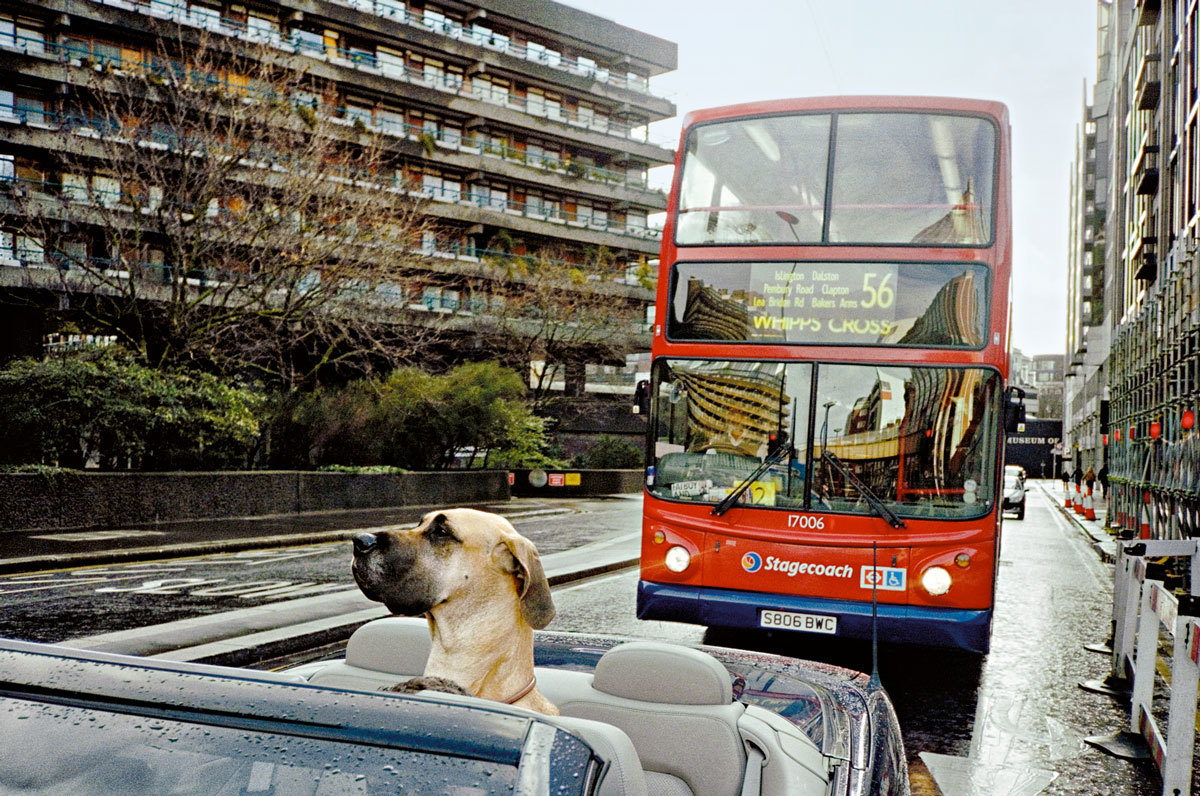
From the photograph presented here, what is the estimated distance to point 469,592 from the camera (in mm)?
2883

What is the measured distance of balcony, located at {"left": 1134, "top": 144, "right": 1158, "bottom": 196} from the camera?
3312cm

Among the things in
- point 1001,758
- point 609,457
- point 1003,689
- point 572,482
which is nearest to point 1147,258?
point 609,457

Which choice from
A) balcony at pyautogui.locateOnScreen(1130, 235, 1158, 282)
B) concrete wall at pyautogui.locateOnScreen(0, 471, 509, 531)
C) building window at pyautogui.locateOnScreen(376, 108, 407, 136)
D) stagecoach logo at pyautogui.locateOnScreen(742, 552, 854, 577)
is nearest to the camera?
stagecoach logo at pyautogui.locateOnScreen(742, 552, 854, 577)

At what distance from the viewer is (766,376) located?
8148mm

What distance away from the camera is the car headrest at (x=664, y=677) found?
2.73 metres

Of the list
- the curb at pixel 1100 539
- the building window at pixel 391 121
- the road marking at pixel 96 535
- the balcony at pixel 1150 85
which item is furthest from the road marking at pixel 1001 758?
the building window at pixel 391 121

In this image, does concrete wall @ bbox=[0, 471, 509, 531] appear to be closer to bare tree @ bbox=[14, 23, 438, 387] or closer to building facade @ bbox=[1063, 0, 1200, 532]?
bare tree @ bbox=[14, 23, 438, 387]

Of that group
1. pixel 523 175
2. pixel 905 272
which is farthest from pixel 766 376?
pixel 523 175

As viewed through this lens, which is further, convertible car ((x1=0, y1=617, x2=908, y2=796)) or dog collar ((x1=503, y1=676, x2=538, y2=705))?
dog collar ((x1=503, y1=676, x2=538, y2=705))

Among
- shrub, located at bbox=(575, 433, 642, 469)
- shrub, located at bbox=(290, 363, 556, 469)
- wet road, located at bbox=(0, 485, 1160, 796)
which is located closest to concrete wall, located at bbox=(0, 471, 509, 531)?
shrub, located at bbox=(290, 363, 556, 469)

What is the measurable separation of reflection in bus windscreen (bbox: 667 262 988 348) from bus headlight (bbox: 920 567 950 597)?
5.28 feet

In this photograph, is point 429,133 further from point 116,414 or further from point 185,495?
point 116,414

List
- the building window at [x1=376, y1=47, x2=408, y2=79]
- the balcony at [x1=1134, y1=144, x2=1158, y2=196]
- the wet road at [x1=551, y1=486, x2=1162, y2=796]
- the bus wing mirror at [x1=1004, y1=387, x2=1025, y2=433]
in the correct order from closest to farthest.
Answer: the wet road at [x1=551, y1=486, x2=1162, y2=796]
the bus wing mirror at [x1=1004, y1=387, x2=1025, y2=433]
the balcony at [x1=1134, y1=144, x2=1158, y2=196]
the building window at [x1=376, y1=47, x2=408, y2=79]

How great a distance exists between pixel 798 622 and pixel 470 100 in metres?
52.1
